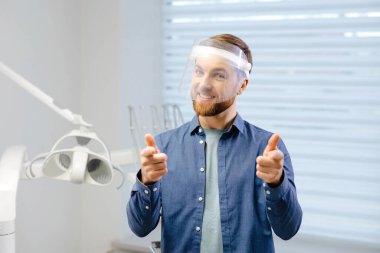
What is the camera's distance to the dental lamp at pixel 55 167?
1367 mm

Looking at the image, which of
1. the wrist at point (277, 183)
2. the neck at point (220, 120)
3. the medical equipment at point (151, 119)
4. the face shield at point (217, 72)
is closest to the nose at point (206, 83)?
the face shield at point (217, 72)

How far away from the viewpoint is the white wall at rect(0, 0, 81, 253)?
211 centimetres

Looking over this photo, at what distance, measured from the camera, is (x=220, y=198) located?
1343mm

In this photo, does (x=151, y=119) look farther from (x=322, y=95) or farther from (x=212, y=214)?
(x=212, y=214)

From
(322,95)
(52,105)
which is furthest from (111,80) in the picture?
(322,95)

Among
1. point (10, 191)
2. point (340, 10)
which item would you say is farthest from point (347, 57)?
point (10, 191)

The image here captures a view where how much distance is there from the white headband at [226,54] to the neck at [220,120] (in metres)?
0.13

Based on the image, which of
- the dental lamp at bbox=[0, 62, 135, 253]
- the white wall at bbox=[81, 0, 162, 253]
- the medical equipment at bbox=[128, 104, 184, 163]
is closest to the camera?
the dental lamp at bbox=[0, 62, 135, 253]

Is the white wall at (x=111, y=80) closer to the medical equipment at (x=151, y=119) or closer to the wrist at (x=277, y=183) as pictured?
the medical equipment at (x=151, y=119)

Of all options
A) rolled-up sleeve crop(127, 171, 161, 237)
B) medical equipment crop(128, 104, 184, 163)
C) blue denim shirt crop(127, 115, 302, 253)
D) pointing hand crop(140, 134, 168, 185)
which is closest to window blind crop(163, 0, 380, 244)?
medical equipment crop(128, 104, 184, 163)

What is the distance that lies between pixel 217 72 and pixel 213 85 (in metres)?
Result: 0.04

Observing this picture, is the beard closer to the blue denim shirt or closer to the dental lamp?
the blue denim shirt

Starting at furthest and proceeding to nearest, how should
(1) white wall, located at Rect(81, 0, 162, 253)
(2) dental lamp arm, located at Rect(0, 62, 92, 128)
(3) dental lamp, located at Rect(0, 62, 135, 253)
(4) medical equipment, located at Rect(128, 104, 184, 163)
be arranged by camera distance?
(1) white wall, located at Rect(81, 0, 162, 253), (4) medical equipment, located at Rect(128, 104, 184, 163), (2) dental lamp arm, located at Rect(0, 62, 92, 128), (3) dental lamp, located at Rect(0, 62, 135, 253)

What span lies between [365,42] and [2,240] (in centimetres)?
204
